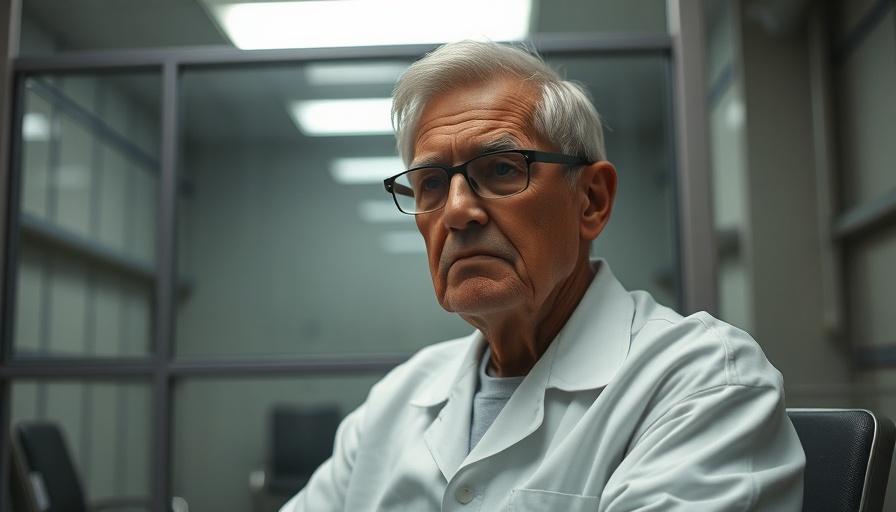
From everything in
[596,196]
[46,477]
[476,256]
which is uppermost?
[596,196]

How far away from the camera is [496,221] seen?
4.03 feet

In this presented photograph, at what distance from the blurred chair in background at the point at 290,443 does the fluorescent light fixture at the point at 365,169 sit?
748 mm

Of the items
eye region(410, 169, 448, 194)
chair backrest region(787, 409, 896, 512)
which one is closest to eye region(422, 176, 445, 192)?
eye region(410, 169, 448, 194)

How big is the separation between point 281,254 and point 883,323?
261 cm

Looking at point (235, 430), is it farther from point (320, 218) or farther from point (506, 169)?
point (506, 169)

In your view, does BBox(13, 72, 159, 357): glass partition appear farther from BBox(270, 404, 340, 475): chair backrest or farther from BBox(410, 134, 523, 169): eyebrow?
BBox(410, 134, 523, 169): eyebrow

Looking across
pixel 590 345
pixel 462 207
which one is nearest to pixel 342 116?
pixel 462 207

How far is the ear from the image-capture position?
4.37 feet

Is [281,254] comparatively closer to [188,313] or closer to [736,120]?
[188,313]

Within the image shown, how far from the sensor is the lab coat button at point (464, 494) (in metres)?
1.17

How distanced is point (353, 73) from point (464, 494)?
1842mm

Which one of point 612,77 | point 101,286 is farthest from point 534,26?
point 101,286

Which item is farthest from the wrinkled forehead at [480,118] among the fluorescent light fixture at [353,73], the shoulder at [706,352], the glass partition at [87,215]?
the glass partition at [87,215]

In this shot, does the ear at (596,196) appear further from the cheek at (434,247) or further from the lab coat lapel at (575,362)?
the cheek at (434,247)
